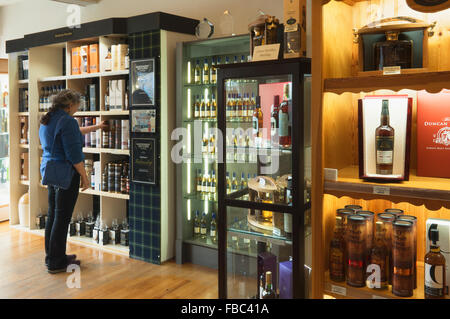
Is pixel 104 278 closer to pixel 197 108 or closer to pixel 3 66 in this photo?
pixel 197 108

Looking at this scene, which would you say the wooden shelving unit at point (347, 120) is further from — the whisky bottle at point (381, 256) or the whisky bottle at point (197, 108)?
the whisky bottle at point (197, 108)

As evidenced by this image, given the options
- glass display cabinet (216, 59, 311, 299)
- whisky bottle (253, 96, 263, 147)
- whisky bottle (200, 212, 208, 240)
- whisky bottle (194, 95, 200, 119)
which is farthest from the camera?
whisky bottle (200, 212, 208, 240)

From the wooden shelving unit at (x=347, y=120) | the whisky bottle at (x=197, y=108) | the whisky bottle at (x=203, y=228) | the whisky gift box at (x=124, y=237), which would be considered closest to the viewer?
the wooden shelving unit at (x=347, y=120)

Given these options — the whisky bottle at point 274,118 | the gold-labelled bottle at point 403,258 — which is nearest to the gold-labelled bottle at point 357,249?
the gold-labelled bottle at point 403,258

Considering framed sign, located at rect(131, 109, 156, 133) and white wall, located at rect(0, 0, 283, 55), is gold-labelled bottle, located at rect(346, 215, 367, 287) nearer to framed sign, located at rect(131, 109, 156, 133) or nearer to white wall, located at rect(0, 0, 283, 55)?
white wall, located at rect(0, 0, 283, 55)

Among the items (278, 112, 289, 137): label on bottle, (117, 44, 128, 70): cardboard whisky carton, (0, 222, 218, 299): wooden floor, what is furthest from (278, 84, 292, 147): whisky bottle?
(117, 44, 128, 70): cardboard whisky carton

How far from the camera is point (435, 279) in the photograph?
176 cm

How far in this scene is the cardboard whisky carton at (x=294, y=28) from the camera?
7.39 ft

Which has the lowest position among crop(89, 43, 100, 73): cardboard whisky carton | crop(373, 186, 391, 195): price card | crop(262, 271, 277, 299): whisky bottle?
crop(262, 271, 277, 299): whisky bottle

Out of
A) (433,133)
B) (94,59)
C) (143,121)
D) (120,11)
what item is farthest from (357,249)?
(120,11)

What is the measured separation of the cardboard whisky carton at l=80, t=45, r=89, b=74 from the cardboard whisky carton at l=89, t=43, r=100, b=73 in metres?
0.04

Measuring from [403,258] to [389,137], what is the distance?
0.53m

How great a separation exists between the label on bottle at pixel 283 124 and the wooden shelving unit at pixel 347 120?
374 millimetres

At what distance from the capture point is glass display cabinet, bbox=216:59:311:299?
93.0 inches
